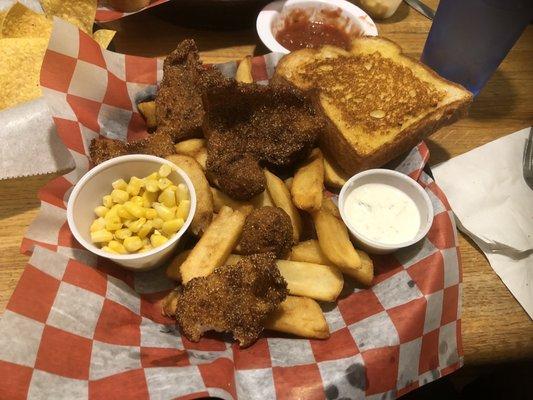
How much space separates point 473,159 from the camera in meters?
1.90

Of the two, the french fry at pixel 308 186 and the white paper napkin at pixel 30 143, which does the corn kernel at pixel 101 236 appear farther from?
the french fry at pixel 308 186

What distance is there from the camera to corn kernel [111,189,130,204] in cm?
144

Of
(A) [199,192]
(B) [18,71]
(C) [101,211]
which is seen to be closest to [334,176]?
(A) [199,192]

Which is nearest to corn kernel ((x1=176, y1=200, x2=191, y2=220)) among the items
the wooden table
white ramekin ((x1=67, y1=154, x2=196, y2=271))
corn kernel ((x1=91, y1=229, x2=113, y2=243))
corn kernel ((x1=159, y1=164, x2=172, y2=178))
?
white ramekin ((x1=67, y1=154, x2=196, y2=271))

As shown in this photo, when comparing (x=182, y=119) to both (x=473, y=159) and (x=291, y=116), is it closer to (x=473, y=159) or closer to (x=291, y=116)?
(x=291, y=116)

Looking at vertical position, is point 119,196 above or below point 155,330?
above

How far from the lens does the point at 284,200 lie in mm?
1510

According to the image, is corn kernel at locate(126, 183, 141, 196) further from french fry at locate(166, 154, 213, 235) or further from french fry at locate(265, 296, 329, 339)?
french fry at locate(265, 296, 329, 339)

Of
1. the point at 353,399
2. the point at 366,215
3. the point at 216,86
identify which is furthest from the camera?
the point at 366,215

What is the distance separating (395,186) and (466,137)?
65 centimetres

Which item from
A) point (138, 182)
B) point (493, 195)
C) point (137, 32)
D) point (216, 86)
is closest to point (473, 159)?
point (493, 195)

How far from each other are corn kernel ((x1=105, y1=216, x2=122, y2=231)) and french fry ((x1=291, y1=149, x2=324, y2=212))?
1.88 feet

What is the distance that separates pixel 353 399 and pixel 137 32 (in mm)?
1945

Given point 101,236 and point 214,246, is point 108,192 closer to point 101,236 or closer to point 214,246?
point 101,236
